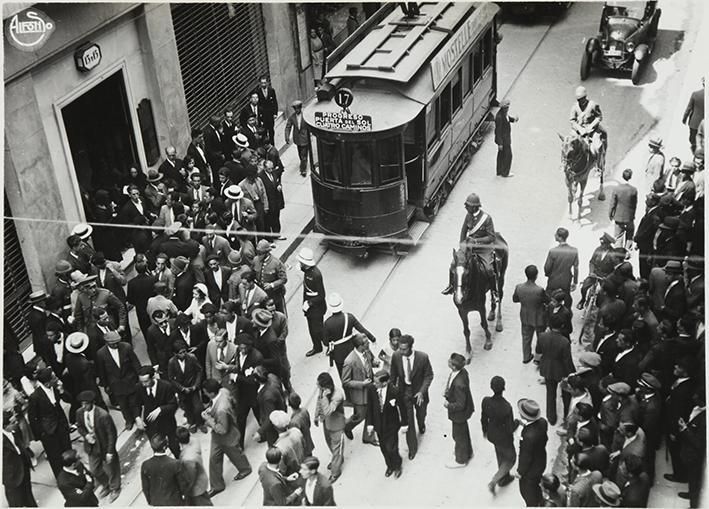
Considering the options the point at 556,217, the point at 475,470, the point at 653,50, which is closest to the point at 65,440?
the point at 475,470

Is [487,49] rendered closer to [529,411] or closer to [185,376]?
[185,376]

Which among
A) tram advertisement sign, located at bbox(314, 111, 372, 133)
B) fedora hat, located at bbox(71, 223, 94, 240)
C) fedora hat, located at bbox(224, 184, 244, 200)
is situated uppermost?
tram advertisement sign, located at bbox(314, 111, 372, 133)

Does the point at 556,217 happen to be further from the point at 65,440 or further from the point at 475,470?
the point at 65,440

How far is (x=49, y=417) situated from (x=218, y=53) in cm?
1018

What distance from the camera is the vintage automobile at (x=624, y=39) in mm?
20625

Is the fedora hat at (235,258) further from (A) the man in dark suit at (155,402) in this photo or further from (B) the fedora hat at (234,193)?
(A) the man in dark suit at (155,402)

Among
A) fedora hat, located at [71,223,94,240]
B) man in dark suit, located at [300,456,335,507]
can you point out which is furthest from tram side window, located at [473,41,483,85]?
man in dark suit, located at [300,456,335,507]

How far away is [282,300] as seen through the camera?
41.9 feet

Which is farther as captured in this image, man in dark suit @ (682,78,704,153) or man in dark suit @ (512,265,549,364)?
man in dark suit @ (682,78,704,153)

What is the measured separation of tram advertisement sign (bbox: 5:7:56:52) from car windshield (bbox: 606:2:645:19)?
13.3 metres

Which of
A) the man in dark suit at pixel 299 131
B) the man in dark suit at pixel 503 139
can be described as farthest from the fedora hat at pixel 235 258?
the man in dark suit at pixel 503 139

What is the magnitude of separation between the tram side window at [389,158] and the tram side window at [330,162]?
26.3 inches

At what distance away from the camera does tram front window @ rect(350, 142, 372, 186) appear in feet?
46.6

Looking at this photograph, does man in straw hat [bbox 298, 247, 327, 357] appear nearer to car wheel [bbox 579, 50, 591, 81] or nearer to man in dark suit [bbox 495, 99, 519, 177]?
man in dark suit [bbox 495, 99, 519, 177]
